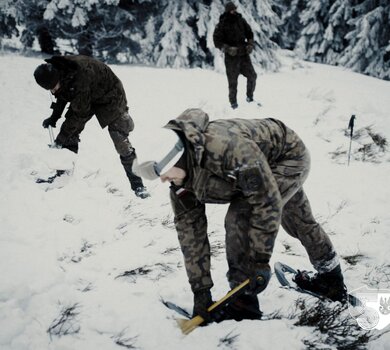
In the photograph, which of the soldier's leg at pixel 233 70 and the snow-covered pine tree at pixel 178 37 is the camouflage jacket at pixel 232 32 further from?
the snow-covered pine tree at pixel 178 37

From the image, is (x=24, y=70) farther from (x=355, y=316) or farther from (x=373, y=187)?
(x=355, y=316)

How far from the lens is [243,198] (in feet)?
7.14

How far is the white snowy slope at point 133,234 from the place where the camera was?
2.21 meters

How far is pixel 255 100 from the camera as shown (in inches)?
283

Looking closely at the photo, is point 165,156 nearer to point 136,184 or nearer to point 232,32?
point 136,184

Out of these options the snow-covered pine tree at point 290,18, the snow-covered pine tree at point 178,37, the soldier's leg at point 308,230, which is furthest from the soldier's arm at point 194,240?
the snow-covered pine tree at point 290,18

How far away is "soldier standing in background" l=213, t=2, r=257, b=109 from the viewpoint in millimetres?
6332

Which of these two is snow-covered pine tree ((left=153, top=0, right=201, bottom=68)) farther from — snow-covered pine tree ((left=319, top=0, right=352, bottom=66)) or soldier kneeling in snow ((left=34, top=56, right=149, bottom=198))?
snow-covered pine tree ((left=319, top=0, right=352, bottom=66))

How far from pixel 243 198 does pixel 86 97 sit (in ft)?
7.62

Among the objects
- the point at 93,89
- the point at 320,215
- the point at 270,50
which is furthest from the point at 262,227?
the point at 270,50

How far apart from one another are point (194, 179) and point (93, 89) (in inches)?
91.8

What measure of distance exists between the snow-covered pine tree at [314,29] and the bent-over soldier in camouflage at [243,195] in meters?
15.8

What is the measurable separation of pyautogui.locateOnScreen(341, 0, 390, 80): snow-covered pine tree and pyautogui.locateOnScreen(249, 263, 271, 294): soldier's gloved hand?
1286 cm

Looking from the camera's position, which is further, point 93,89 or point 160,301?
point 93,89
